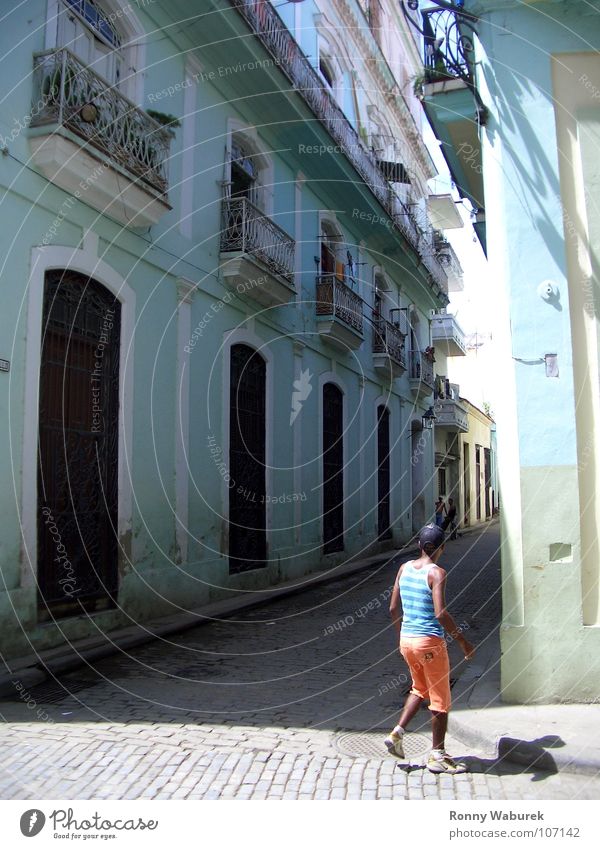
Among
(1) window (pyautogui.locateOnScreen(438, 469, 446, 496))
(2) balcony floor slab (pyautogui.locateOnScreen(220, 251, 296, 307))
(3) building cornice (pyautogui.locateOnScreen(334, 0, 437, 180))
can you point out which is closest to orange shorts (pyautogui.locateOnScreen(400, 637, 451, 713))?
(2) balcony floor slab (pyautogui.locateOnScreen(220, 251, 296, 307))

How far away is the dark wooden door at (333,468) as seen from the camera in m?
15.1

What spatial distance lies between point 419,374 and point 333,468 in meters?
6.84

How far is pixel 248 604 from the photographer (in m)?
10.3

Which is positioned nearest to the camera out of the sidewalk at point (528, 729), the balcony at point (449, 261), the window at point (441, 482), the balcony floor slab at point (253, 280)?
the sidewalk at point (528, 729)

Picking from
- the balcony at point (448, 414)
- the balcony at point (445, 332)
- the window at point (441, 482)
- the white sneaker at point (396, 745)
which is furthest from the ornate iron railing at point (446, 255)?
the white sneaker at point (396, 745)

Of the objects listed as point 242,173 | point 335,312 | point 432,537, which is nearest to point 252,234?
point 242,173

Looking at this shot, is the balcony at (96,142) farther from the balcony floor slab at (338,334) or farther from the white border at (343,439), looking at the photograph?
the white border at (343,439)

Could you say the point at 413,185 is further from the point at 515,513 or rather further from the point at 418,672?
the point at 418,672

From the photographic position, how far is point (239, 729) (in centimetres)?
518

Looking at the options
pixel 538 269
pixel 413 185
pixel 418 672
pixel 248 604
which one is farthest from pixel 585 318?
pixel 413 185

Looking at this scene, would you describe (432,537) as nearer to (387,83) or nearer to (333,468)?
(333,468)

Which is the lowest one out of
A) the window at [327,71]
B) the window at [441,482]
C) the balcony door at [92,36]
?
the window at [441,482]

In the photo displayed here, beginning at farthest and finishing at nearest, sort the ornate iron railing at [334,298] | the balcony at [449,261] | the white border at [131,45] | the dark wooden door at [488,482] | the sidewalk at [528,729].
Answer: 1. the dark wooden door at [488,482]
2. the balcony at [449,261]
3. the ornate iron railing at [334,298]
4. the white border at [131,45]
5. the sidewalk at [528,729]

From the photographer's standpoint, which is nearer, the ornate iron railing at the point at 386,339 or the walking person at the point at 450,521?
the ornate iron railing at the point at 386,339
